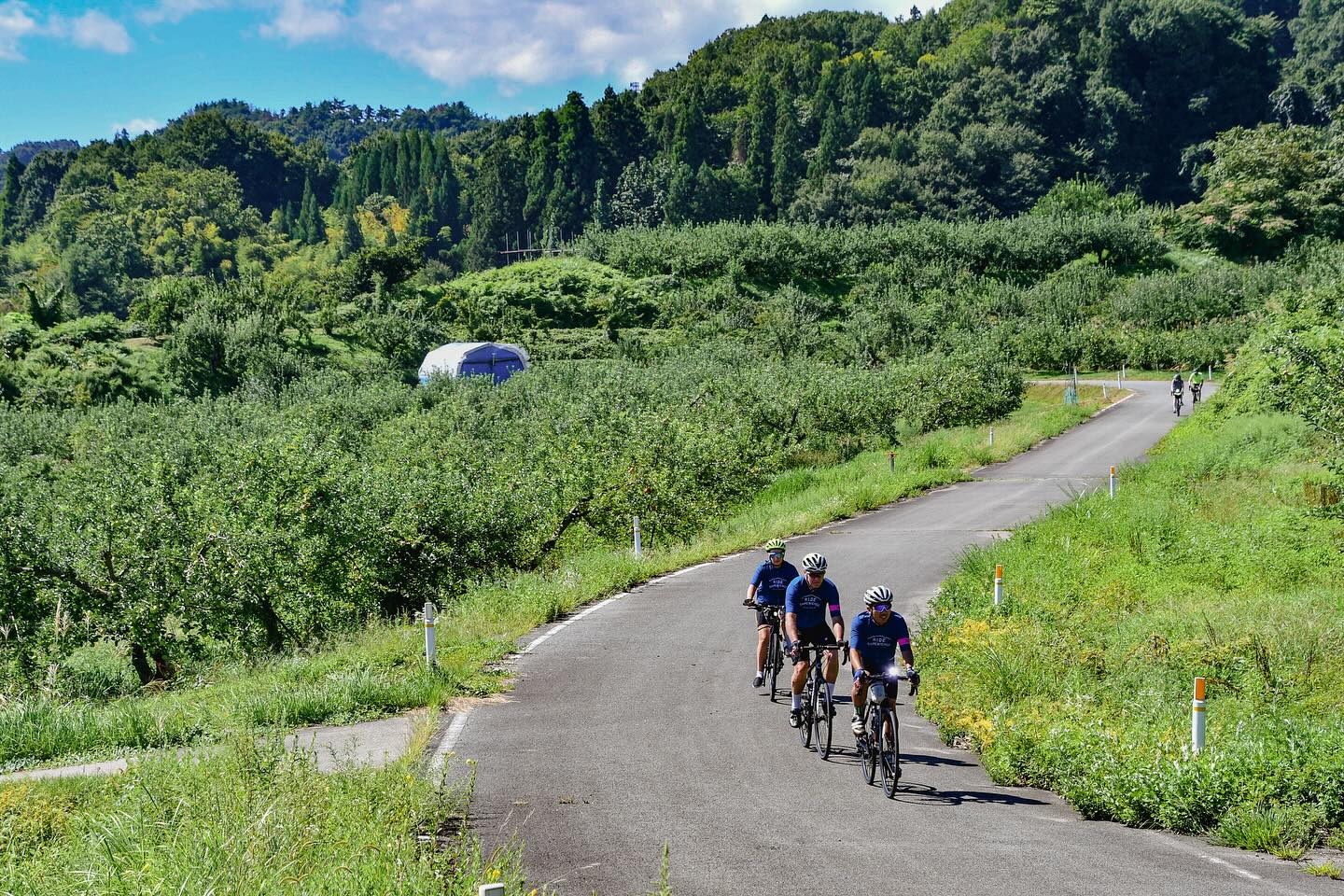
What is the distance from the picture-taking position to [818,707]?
37.2 ft

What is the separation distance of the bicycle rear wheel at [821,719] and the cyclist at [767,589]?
1.84 meters

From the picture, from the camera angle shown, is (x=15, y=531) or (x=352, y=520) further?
(x=352, y=520)

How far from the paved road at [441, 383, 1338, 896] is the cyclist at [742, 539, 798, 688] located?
62 cm

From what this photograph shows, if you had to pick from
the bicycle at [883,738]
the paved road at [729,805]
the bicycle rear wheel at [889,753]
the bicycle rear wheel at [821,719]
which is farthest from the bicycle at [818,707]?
the bicycle rear wheel at [889,753]

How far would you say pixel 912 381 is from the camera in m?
46.0

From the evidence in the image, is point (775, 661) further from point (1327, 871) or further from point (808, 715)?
point (1327, 871)

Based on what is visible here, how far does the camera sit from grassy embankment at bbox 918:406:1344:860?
9398 millimetres

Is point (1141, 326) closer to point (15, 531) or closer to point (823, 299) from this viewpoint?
point (823, 299)

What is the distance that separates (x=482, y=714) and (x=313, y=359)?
52.8 m

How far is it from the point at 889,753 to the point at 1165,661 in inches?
195

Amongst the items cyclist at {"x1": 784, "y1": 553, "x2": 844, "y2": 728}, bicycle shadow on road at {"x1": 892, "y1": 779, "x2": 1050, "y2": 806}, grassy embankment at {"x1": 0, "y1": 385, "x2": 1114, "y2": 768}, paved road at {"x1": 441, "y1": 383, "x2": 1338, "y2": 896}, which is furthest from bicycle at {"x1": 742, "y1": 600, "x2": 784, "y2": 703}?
grassy embankment at {"x1": 0, "y1": 385, "x2": 1114, "y2": 768}

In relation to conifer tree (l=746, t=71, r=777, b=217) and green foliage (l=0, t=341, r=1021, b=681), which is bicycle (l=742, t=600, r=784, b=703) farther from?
conifer tree (l=746, t=71, r=777, b=217)

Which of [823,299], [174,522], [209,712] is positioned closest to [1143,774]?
[209,712]

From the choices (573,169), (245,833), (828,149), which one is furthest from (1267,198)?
(245,833)
